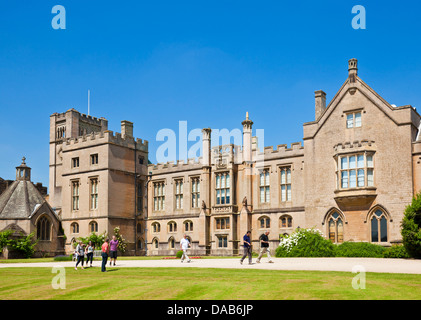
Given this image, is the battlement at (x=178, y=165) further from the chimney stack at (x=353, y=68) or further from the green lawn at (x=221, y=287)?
the green lawn at (x=221, y=287)


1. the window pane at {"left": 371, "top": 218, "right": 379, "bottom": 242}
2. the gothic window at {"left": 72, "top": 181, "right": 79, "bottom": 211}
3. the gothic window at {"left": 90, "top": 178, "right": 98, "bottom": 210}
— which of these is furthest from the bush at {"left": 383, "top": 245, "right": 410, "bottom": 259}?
the gothic window at {"left": 72, "top": 181, "right": 79, "bottom": 211}

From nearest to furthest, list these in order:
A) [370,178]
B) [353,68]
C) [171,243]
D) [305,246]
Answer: [305,246] < [370,178] < [353,68] < [171,243]

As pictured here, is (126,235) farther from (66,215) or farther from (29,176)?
(29,176)

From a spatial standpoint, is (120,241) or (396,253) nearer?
(396,253)

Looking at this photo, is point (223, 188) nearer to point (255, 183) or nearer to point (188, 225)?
point (255, 183)

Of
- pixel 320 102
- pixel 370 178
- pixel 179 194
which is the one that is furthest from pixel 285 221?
pixel 179 194

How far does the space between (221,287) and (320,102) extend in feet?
101

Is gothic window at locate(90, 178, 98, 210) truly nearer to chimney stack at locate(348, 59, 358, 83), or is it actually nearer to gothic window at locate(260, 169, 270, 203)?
gothic window at locate(260, 169, 270, 203)

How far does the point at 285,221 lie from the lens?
44.4 m

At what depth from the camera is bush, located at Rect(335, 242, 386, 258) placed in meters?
33.5
